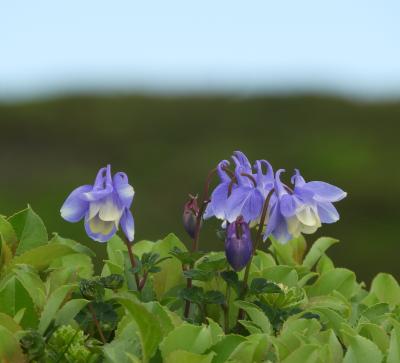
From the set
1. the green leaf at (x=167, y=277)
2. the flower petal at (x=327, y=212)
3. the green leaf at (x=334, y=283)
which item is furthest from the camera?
the green leaf at (x=334, y=283)

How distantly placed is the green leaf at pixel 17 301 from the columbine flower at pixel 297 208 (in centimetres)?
52

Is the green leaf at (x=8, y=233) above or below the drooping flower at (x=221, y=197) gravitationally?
below

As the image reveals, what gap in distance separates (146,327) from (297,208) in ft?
1.60

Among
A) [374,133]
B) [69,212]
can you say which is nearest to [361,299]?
[69,212]

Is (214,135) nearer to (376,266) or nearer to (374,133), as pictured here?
(374,133)

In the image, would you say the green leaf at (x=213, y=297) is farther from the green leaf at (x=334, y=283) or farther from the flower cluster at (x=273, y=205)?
the green leaf at (x=334, y=283)

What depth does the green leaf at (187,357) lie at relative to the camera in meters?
1.65

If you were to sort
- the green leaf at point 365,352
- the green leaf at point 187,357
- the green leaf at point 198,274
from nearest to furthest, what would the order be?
the green leaf at point 187,357 → the green leaf at point 365,352 → the green leaf at point 198,274

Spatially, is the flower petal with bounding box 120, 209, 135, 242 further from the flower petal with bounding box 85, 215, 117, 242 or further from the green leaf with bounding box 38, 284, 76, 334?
the green leaf with bounding box 38, 284, 76, 334

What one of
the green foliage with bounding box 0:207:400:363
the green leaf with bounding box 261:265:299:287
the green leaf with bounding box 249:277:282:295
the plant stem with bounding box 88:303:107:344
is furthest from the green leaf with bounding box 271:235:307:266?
the plant stem with bounding box 88:303:107:344

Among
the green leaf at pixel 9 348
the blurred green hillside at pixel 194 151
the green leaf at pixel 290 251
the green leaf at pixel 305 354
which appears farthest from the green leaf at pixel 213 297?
the blurred green hillside at pixel 194 151

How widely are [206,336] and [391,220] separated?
873 cm

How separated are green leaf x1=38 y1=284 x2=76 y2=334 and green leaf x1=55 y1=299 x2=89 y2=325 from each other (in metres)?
0.03

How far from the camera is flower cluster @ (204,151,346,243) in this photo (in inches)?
79.4
